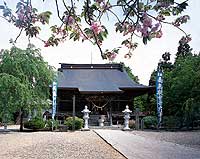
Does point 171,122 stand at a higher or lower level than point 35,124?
higher

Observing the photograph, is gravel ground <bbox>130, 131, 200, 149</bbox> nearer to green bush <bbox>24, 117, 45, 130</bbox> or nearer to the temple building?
green bush <bbox>24, 117, 45, 130</bbox>

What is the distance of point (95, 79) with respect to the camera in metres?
29.3

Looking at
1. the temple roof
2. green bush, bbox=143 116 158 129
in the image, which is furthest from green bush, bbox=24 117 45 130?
green bush, bbox=143 116 158 129

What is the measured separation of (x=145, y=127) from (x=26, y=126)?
705cm

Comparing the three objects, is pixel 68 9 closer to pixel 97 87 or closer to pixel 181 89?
pixel 181 89

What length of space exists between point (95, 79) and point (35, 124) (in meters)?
9.87

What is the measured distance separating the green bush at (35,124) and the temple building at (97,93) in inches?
176

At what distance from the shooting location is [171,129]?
22.2m

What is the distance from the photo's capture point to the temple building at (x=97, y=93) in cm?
2559

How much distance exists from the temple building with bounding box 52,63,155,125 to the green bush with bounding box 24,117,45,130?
14.7 ft

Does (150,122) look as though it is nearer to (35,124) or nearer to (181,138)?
(35,124)

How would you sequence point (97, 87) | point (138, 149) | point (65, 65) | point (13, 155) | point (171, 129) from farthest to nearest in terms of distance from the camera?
point (65, 65) < point (97, 87) < point (171, 129) < point (138, 149) < point (13, 155)

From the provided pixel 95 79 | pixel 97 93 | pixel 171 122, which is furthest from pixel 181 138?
pixel 95 79

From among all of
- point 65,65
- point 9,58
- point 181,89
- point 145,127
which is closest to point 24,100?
point 9,58
